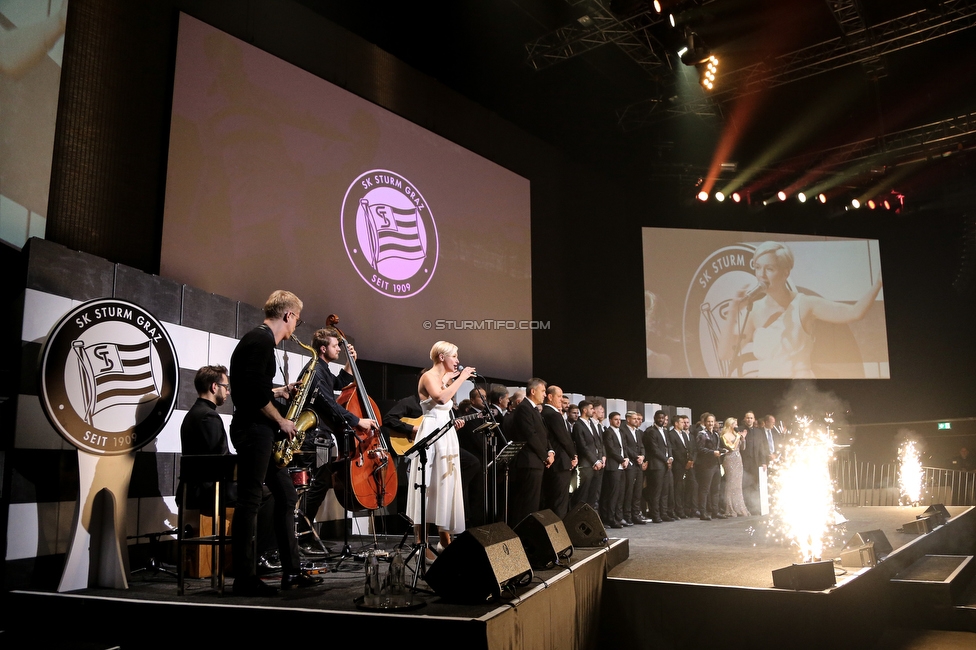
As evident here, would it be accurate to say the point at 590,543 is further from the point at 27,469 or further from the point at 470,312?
the point at 470,312

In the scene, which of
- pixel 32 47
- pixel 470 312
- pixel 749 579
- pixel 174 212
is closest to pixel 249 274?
pixel 174 212

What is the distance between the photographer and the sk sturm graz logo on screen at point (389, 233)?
775 cm

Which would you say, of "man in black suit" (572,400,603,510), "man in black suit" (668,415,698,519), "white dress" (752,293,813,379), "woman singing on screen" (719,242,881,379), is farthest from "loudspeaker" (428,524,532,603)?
"white dress" (752,293,813,379)

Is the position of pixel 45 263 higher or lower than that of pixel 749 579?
higher

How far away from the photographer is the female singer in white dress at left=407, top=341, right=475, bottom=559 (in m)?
4.54

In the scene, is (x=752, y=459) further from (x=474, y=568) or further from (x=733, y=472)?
(x=474, y=568)

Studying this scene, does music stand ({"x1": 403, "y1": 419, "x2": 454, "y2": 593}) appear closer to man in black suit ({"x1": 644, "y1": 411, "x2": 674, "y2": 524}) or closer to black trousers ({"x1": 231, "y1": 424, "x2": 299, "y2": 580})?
black trousers ({"x1": 231, "y1": 424, "x2": 299, "y2": 580})

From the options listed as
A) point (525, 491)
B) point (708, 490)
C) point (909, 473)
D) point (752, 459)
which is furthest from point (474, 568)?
point (909, 473)

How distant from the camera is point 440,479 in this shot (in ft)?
15.0

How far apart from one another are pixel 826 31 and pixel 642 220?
457 cm

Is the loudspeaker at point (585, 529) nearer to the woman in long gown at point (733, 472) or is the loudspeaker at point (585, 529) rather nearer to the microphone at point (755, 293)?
the woman in long gown at point (733, 472)

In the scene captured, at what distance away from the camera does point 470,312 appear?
9320mm

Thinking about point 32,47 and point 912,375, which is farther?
point 912,375

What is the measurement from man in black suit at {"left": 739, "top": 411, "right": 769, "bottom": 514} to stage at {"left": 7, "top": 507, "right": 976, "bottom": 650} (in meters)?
4.73
